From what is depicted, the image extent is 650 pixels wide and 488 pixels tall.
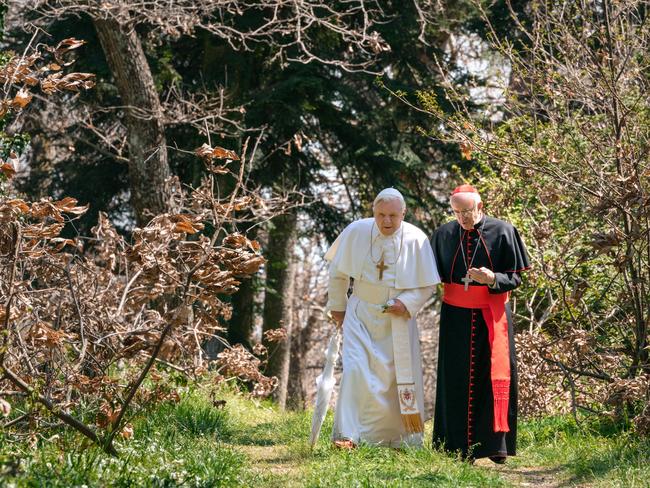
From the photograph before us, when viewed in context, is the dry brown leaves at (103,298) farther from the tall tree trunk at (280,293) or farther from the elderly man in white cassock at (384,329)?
the tall tree trunk at (280,293)

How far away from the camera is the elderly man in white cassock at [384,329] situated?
8.70 meters

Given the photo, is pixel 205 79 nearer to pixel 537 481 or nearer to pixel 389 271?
pixel 389 271

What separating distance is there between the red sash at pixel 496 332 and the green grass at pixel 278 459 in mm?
473

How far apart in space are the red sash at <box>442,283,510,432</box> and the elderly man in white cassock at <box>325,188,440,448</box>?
0.91ft

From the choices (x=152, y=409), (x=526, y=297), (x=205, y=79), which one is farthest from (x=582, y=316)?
(x=205, y=79)

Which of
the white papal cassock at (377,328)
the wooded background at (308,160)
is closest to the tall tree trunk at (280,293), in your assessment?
the wooded background at (308,160)

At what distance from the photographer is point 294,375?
22078mm

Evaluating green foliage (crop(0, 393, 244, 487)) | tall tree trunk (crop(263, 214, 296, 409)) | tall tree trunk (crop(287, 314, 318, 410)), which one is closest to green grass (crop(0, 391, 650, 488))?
green foliage (crop(0, 393, 244, 487))

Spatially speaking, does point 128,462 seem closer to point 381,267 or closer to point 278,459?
point 278,459

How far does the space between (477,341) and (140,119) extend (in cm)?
612

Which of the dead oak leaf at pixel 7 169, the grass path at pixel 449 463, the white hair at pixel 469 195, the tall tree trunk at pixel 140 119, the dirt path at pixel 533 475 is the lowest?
the dirt path at pixel 533 475

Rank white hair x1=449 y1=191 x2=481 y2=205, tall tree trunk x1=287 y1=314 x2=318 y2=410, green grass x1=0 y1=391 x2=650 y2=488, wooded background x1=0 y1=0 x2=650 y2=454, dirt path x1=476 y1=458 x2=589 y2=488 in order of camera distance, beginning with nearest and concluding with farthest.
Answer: green grass x1=0 y1=391 x2=650 y2=488, dirt path x1=476 y1=458 x2=589 y2=488, wooded background x1=0 y1=0 x2=650 y2=454, white hair x1=449 y1=191 x2=481 y2=205, tall tree trunk x1=287 y1=314 x2=318 y2=410

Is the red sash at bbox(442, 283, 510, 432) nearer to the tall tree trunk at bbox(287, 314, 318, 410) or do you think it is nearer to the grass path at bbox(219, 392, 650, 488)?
the grass path at bbox(219, 392, 650, 488)

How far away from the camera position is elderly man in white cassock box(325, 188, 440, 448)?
8.70 m
